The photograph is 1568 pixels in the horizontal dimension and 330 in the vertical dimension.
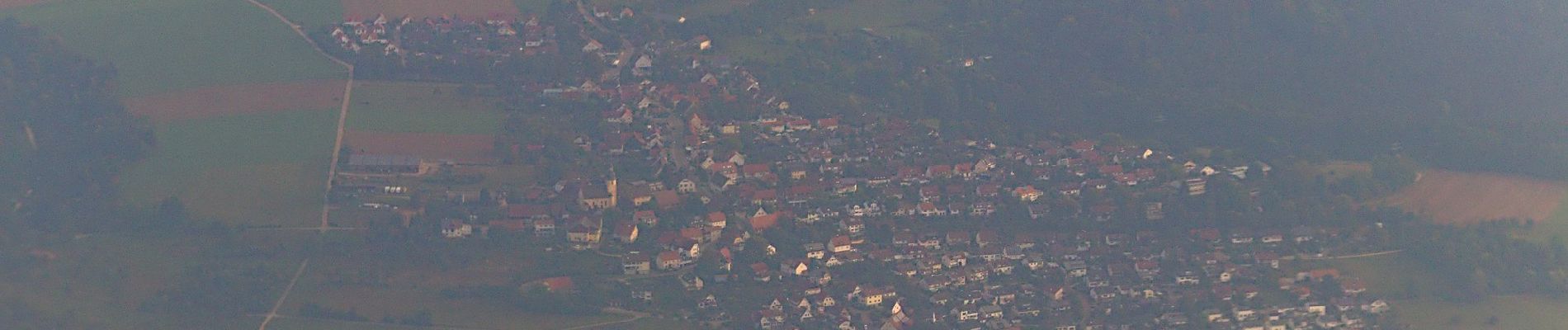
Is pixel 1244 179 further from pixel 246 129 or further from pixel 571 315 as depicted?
pixel 246 129

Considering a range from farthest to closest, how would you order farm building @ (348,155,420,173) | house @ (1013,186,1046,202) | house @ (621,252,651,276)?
farm building @ (348,155,420,173), house @ (1013,186,1046,202), house @ (621,252,651,276)

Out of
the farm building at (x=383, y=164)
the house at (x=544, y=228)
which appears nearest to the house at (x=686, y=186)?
the house at (x=544, y=228)

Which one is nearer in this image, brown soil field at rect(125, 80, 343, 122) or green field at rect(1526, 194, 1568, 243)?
green field at rect(1526, 194, 1568, 243)

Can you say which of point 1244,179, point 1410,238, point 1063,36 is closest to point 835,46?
point 1063,36

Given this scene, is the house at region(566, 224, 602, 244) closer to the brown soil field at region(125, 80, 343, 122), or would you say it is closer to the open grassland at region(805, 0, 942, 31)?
the brown soil field at region(125, 80, 343, 122)

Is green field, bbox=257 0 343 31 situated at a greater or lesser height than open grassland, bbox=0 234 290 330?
greater

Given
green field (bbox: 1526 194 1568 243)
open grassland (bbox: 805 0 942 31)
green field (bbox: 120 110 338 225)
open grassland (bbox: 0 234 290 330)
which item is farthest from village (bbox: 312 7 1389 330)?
open grassland (bbox: 805 0 942 31)
